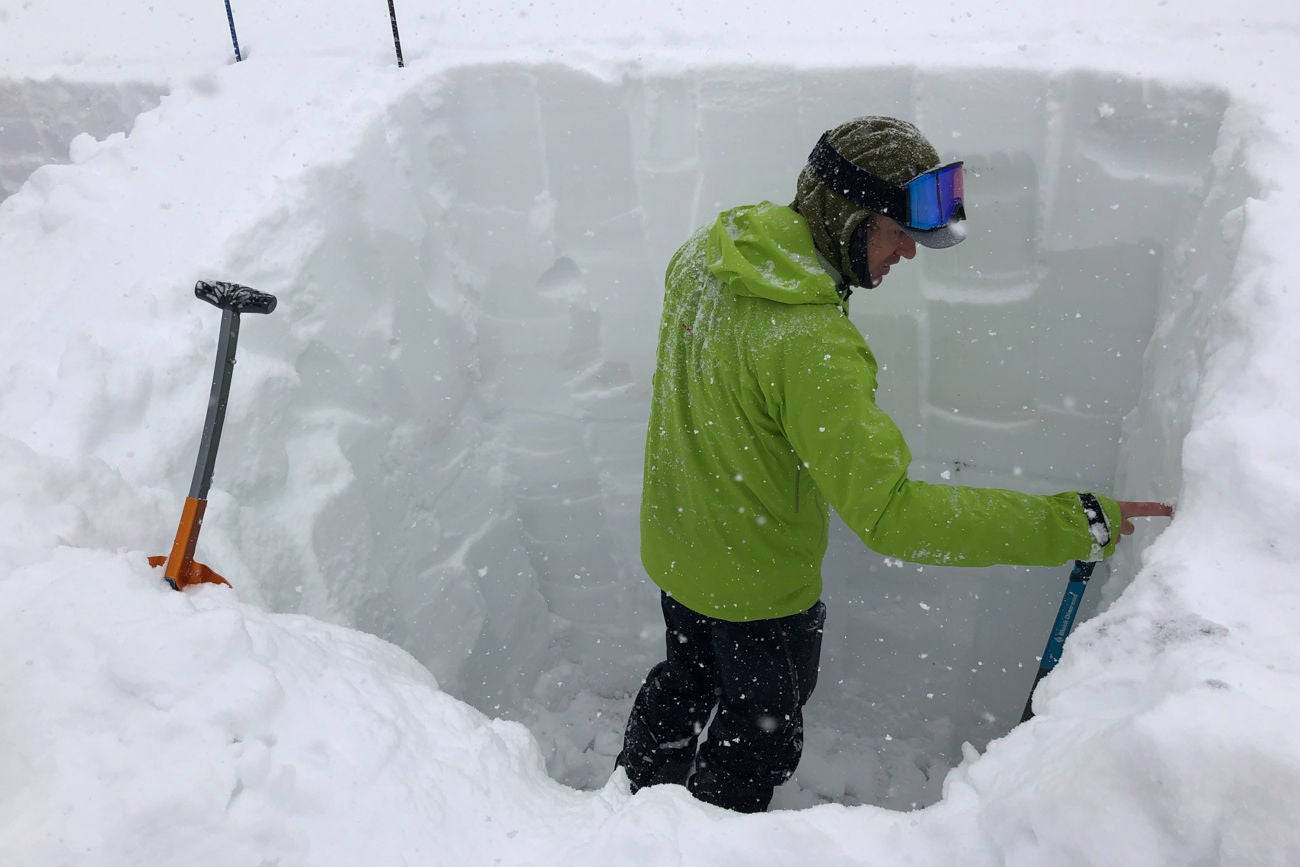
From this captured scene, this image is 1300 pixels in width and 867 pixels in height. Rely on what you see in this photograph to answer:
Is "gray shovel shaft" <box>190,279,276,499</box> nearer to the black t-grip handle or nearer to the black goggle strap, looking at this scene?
the black t-grip handle

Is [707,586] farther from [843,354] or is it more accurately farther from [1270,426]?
[1270,426]

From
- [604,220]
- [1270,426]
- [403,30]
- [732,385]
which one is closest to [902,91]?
[604,220]

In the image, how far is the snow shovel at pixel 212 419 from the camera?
66.1 inches

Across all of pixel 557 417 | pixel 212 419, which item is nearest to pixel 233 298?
pixel 212 419

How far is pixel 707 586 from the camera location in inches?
79.7

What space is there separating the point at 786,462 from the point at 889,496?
1.14ft

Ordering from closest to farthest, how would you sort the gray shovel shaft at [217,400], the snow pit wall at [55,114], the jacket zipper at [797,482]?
the gray shovel shaft at [217,400]
the jacket zipper at [797,482]
the snow pit wall at [55,114]

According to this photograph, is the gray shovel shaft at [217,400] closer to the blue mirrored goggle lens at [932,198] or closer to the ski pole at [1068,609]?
the blue mirrored goggle lens at [932,198]

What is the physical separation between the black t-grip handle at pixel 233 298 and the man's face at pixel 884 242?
1156mm

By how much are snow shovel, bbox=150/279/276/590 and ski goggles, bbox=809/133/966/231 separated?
3.65 feet

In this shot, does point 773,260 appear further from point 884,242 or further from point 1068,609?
point 1068,609

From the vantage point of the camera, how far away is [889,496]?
4.92ft

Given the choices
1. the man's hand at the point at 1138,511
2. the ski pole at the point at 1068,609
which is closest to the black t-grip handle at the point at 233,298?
the man's hand at the point at 1138,511

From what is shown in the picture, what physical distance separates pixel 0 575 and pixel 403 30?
2390mm
